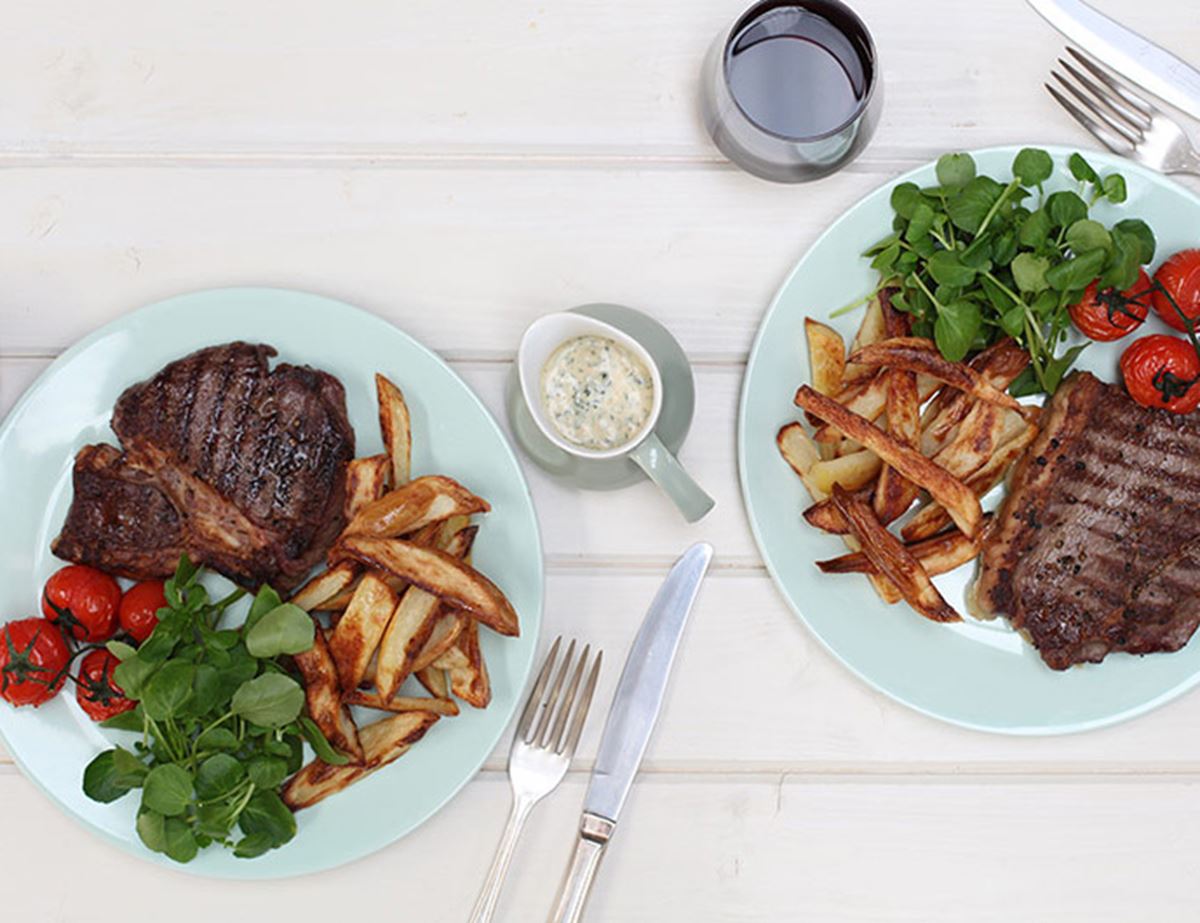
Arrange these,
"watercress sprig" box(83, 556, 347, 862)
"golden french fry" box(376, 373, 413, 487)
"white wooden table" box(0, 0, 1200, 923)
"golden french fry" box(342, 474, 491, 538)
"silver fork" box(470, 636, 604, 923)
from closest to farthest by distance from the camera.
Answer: "watercress sprig" box(83, 556, 347, 862)
"golden french fry" box(342, 474, 491, 538)
"golden french fry" box(376, 373, 413, 487)
"silver fork" box(470, 636, 604, 923)
"white wooden table" box(0, 0, 1200, 923)

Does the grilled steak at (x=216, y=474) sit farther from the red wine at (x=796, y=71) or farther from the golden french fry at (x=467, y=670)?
the red wine at (x=796, y=71)

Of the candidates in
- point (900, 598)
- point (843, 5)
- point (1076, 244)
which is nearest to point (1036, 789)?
point (900, 598)

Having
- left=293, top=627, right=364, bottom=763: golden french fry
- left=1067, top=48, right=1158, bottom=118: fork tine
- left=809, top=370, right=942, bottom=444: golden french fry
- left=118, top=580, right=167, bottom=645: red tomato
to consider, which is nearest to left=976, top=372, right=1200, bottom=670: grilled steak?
left=809, top=370, right=942, bottom=444: golden french fry

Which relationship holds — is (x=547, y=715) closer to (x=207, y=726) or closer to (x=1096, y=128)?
(x=207, y=726)

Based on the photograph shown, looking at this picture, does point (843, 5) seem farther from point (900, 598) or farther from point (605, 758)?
point (605, 758)

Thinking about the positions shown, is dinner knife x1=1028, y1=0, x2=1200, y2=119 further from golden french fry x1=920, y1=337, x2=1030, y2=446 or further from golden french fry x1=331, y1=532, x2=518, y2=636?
golden french fry x1=331, y1=532, x2=518, y2=636

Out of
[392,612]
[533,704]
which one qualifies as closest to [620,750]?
[533,704]

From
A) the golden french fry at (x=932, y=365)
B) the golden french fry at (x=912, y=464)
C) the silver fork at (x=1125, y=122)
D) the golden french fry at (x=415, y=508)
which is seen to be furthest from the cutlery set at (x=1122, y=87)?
the golden french fry at (x=415, y=508)
